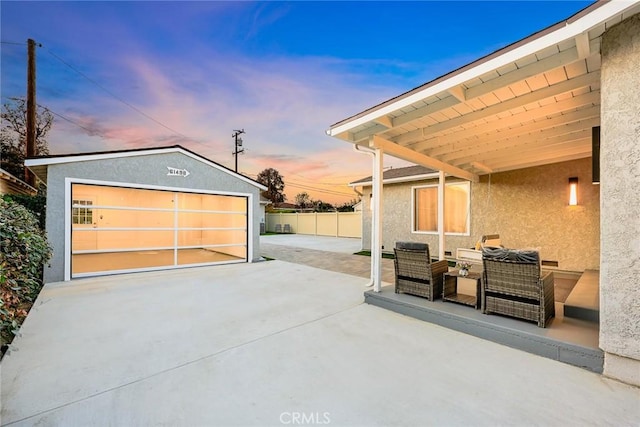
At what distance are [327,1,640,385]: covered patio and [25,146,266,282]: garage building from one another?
528 centimetres

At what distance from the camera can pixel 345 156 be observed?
21.1m

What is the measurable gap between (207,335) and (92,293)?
12.4ft

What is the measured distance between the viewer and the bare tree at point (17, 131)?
15023 mm

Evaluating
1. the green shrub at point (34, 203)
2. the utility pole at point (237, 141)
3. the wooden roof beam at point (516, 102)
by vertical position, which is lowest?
the green shrub at point (34, 203)

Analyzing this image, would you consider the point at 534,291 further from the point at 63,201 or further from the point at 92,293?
the point at 63,201

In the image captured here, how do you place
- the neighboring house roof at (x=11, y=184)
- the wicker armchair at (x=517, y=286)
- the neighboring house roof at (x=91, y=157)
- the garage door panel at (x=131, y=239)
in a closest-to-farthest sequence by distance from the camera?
the wicker armchair at (x=517, y=286), the neighboring house roof at (x=91, y=157), the neighboring house roof at (x=11, y=184), the garage door panel at (x=131, y=239)

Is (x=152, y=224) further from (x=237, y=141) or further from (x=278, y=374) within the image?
(x=278, y=374)

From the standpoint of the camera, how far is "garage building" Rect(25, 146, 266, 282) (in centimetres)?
653

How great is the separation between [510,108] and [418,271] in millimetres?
2736

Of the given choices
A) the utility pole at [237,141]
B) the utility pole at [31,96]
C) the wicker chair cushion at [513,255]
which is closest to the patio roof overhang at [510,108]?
the wicker chair cushion at [513,255]

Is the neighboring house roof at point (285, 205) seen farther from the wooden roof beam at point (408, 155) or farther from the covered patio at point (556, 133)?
the wooden roof beam at point (408, 155)

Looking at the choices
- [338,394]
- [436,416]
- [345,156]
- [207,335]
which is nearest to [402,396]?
[436,416]

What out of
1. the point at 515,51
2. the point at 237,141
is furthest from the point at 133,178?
the point at 237,141
